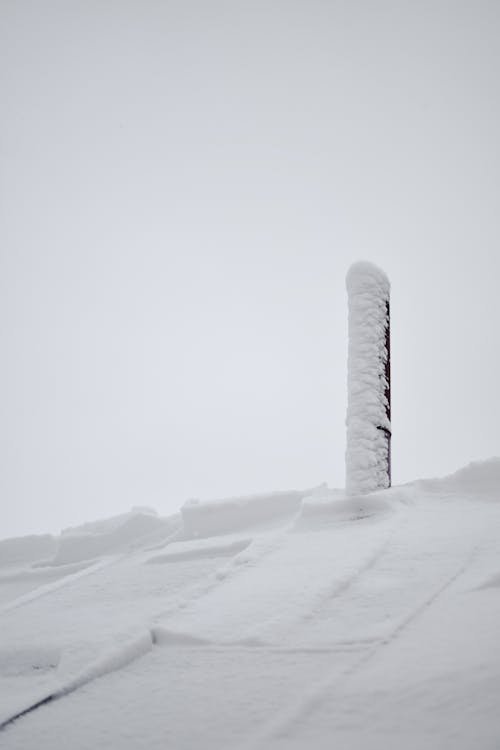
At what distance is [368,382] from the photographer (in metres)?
7.64

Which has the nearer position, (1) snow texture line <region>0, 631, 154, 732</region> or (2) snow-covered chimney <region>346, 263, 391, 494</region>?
(1) snow texture line <region>0, 631, 154, 732</region>

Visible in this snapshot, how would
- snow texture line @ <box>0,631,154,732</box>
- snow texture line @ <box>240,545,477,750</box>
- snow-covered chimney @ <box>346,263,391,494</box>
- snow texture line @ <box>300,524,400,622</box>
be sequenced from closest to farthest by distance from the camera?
snow texture line @ <box>240,545,477,750</box>, snow texture line @ <box>0,631,154,732</box>, snow texture line @ <box>300,524,400,622</box>, snow-covered chimney @ <box>346,263,391,494</box>

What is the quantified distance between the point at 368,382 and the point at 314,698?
17.4 ft

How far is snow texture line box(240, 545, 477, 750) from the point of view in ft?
7.85

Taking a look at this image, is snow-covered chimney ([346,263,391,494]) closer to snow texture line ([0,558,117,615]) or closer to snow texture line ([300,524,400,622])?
snow texture line ([300,524,400,622])

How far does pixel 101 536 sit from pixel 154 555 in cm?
201

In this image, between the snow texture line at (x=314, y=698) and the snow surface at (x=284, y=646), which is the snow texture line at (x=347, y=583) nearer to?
the snow surface at (x=284, y=646)

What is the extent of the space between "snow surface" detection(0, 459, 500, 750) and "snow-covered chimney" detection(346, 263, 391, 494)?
2.98 ft

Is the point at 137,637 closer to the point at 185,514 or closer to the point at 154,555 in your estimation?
the point at 154,555

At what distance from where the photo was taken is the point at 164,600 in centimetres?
493

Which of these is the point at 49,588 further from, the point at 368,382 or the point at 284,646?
the point at 368,382

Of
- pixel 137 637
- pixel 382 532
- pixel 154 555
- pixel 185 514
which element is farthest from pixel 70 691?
pixel 185 514

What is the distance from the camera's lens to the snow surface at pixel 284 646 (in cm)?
244

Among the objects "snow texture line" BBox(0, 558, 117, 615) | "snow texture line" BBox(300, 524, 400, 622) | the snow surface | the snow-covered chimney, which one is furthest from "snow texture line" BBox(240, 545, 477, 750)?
"snow texture line" BBox(0, 558, 117, 615)
